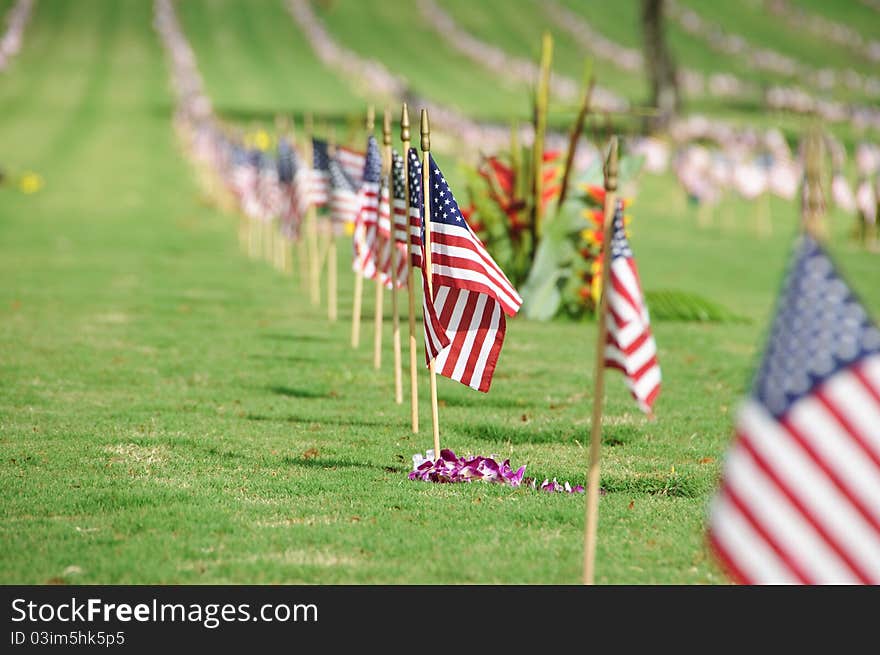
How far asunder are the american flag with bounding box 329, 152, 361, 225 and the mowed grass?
1.42 m

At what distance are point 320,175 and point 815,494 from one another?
12.8 m

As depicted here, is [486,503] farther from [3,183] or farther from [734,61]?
[734,61]

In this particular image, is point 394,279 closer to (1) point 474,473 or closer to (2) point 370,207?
(2) point 370,207

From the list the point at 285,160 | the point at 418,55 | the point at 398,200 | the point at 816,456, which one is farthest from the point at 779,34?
the point at 816,456

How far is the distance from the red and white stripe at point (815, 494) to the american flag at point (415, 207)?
4.71m

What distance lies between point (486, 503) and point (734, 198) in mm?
34053

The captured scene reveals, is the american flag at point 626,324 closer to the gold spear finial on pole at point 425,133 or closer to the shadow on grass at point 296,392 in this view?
the gold spear finial on pole at point 425,133

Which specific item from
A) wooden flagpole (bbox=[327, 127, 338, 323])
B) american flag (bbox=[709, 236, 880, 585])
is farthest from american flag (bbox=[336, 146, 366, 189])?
american flag (bbox=[709, 236, 880, 585])

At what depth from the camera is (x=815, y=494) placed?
5.36 m

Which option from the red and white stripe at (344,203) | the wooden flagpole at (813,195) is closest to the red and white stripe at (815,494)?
the wooden flagpole at (813,195)

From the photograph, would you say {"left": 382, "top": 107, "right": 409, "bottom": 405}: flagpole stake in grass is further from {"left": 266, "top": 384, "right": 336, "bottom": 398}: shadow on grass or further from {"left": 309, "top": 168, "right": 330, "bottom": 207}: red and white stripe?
{"left": 309, "top": 168, "right": 330, "bottom": 207}: red and white stripe

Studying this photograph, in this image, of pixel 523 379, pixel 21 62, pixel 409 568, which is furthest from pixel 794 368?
pixel 21 62

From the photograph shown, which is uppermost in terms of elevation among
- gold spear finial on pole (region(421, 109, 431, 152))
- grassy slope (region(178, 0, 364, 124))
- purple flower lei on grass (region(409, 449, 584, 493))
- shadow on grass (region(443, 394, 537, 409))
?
grassy slope (region(178, 0, 364, 124))

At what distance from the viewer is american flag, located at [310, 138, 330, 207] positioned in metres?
17.4
